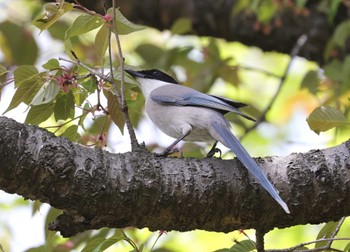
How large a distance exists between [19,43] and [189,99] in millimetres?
2082

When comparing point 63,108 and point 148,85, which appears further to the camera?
point 148,85

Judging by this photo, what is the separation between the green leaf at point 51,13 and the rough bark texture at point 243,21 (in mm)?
2709

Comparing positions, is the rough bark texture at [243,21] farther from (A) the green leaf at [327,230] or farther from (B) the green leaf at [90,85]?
(A) the green leaf at [327,230]

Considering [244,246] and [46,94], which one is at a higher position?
[46,94]

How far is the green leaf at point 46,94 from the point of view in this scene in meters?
2.37

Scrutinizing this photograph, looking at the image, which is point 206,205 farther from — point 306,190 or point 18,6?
point 18,6

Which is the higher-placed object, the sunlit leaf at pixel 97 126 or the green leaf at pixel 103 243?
the sunlit leaf at pixel 97 126

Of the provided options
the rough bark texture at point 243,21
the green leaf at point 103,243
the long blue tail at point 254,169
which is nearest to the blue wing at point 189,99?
the long blue tail at point 254,169

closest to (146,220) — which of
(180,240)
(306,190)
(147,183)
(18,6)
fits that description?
(147,183)

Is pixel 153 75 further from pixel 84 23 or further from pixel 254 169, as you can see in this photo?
pixel 254 169

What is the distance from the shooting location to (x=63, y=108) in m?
2.59

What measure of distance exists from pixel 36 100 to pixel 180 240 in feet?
15.1

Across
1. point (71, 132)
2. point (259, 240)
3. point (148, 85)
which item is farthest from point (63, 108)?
point (148, 85)

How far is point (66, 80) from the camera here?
250 centimetres
